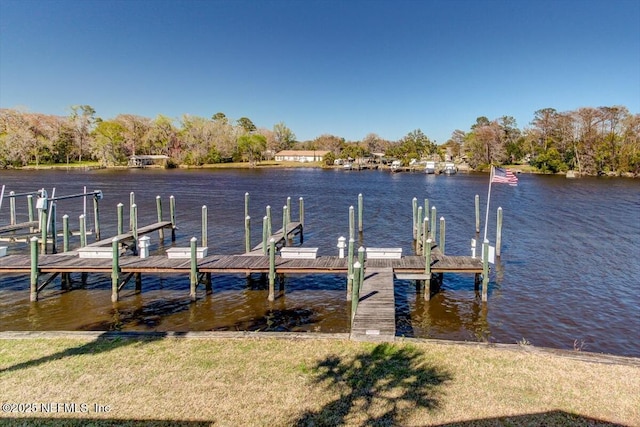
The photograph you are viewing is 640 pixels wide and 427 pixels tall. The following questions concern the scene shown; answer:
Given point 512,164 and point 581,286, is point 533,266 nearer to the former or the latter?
point 581,286

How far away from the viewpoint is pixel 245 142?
143 m

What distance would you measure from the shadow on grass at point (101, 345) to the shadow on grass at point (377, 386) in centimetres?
444

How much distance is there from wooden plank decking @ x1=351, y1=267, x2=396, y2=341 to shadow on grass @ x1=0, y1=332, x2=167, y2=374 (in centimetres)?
501

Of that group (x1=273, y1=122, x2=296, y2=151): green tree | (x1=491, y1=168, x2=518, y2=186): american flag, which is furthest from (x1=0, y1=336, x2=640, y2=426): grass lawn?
(x1=273, y1=122, x2=296, y2=151): green tree

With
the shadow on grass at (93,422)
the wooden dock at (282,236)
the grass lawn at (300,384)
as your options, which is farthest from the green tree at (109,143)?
the shadow on grass at (93,422)

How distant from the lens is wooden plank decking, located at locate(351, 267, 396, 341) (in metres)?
10.7

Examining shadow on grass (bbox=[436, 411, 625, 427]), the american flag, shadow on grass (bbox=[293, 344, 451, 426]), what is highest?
the american flag

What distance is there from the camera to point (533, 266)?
2286cm

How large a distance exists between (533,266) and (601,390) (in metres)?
15.9

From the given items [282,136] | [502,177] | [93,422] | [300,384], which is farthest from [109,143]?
[300,384]

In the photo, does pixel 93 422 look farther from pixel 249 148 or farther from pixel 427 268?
pixel 249 148

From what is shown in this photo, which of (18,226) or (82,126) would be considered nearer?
(18,226)

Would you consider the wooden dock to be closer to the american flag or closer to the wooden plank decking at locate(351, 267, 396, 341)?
the wooden plank decking at locate(351, 267, 396, 341)

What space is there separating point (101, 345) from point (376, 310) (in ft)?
23.4
